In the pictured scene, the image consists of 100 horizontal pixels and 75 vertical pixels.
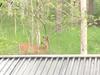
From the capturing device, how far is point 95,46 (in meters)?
12.0

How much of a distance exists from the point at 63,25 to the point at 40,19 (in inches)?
52.4

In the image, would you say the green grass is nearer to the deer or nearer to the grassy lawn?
the grassy lawn

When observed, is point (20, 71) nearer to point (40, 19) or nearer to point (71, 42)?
point (40, 19)

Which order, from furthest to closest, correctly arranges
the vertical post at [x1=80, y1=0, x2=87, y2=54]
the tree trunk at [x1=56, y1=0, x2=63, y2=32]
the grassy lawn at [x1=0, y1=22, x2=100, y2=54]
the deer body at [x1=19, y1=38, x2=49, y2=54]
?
the grassy lawn at [x1=0, y1=22, x2=100, y2=54]
the tree trunk at [x1=56, y1=0, x2=63, y2=32]
the vertical post at [x1=80, y1=0, x2=87, y2=54]
the deer body at [x1=19, y1=38, x2=49, y2=54]

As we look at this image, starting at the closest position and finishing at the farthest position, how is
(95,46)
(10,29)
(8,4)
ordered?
(8,4), (95,46), (10,29)

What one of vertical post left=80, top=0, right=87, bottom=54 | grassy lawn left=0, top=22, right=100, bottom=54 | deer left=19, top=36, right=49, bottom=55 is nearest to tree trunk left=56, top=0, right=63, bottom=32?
grassy lawn left=0, top=22, right=100, bottom=54

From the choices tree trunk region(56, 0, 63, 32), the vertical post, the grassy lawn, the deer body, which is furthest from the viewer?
the grassy lawn

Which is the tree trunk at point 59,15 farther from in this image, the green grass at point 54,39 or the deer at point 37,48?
the deer at point 37,48

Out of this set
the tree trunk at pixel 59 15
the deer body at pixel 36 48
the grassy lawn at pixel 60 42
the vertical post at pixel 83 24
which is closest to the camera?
the deer body at pixel 36 48

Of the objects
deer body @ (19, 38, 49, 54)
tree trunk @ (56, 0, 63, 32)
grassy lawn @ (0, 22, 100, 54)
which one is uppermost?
tree trunk @ (56, 0, 63, 32)

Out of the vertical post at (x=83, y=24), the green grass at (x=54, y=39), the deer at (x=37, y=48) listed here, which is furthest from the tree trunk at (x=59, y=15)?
the deer at (x=37, y=48)

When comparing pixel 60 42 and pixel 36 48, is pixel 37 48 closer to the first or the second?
pixel 36 48

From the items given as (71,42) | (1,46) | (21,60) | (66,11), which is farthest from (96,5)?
(21,60)

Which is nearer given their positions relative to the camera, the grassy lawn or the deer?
the deer
